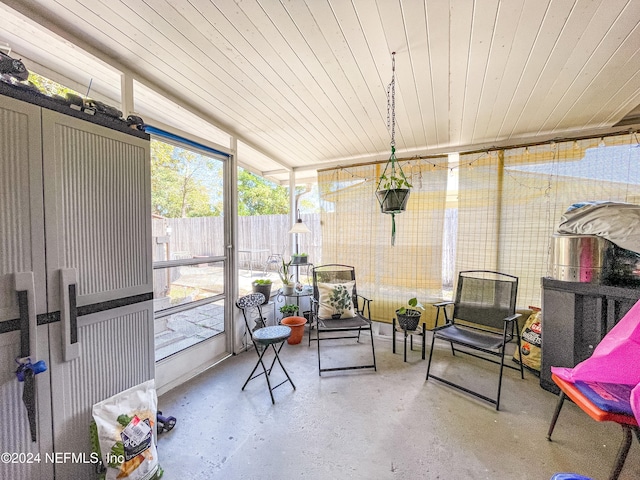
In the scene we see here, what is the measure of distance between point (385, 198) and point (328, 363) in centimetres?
177

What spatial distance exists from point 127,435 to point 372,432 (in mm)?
1420

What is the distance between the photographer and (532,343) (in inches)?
99.0

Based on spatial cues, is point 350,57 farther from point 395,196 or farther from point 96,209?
point 96,209

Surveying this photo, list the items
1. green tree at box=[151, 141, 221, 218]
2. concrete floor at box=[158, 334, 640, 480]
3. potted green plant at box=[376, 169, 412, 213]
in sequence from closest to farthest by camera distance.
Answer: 1. concrete floor at box=[158, 334, 640, 480]
2. potted green plant at box=[376, 169, 412, 213]
3. green tree at box=[151, 141, 221, 218]

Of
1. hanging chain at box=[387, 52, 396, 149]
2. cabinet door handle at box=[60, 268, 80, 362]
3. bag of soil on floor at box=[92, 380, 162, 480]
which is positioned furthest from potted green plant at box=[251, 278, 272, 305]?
hanging chain at box=[387, 52, 396, 149]

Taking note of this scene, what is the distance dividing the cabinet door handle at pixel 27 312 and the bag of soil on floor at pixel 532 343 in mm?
3438

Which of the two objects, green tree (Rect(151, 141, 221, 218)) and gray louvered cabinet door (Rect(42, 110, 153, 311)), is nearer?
gray louvered cabinet door (Rect(42, 110, 153, 311))

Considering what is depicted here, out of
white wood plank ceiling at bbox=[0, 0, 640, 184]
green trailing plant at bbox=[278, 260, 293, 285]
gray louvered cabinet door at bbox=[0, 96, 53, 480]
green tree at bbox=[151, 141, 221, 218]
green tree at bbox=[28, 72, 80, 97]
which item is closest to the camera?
gray louvered cabinet door at bbox=[0, 96, 53, 480]

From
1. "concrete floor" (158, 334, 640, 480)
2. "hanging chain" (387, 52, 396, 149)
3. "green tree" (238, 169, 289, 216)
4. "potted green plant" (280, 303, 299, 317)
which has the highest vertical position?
"hanging chain" (387, 52, 396, 149)

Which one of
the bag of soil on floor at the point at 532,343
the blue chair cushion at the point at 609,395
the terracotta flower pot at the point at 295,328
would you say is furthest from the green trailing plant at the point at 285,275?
the blue chair cushion at the point at 609,395

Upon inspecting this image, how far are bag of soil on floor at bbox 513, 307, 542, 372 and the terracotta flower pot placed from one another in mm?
2235

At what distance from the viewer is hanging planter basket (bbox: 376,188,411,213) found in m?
1.99

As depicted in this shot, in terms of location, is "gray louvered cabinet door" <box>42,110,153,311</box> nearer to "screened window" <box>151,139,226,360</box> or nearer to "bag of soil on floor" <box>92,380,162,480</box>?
"bag of soil on floor" <box>92,380,162,480</box>

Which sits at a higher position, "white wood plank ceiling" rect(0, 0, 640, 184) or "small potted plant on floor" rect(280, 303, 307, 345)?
"white wood plank ceiling" rect(0, 0, 640, 184)
